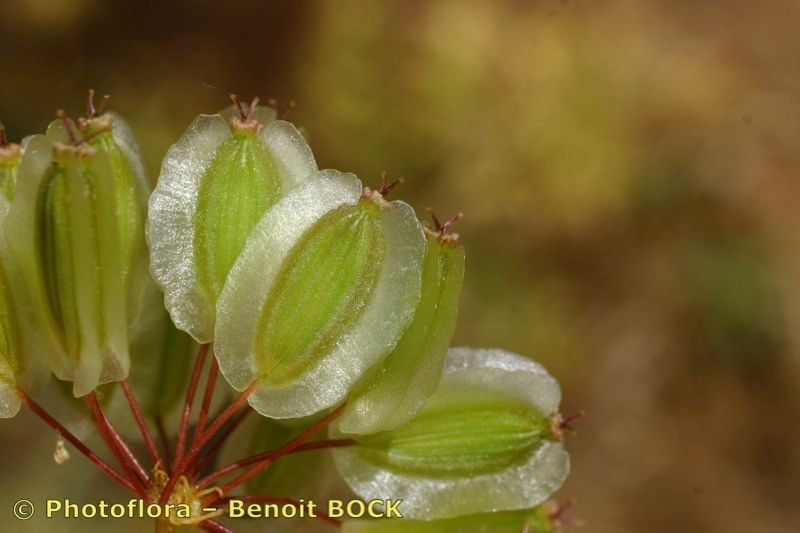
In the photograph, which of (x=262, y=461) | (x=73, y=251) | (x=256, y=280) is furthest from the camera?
(x=262, y=461)

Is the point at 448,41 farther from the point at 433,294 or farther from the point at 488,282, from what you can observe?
the point at 433,294

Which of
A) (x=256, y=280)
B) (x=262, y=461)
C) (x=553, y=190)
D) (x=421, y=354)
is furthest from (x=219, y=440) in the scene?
(x=553, y=190)

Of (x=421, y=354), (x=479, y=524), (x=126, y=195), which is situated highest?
(x=126, y=195)

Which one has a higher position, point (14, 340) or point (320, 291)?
point (320, 291)

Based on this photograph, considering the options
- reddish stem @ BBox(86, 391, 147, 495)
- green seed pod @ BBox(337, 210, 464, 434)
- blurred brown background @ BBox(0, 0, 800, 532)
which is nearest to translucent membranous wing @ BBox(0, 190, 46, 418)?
reddish stem @ BBox(86, 391, 147, 495)

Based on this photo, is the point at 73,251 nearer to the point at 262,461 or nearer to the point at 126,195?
the point at 126,195

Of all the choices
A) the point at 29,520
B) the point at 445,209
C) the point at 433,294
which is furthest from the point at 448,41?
the point at 433,294

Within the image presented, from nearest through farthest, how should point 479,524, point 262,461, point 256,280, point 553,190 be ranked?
point 256,280
point 262,461
point 479,524
point 553,190
